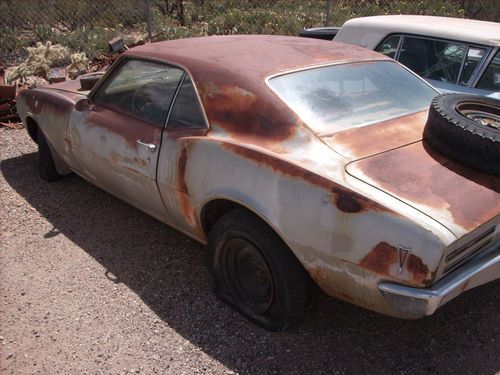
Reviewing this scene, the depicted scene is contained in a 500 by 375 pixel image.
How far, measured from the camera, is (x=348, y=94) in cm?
286

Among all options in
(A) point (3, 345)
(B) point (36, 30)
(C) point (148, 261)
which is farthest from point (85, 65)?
(A) point (3, 345)

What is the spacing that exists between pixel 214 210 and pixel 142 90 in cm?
111

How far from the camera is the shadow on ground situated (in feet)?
8.21

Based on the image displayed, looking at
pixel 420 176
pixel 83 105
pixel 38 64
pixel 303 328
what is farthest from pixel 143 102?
pixel 38 64

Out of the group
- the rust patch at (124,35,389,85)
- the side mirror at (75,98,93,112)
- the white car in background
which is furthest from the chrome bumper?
the white car in background

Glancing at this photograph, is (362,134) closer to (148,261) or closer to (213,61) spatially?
(213,61)

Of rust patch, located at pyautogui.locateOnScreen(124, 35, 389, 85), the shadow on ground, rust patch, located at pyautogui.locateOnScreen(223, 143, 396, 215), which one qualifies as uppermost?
rust patch, located at pyautogui.locateOnScreen(124, 35, 389, 85)

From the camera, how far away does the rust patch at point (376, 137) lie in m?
2.43

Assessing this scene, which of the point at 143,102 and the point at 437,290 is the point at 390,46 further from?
the point at 437,290

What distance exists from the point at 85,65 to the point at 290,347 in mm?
6747

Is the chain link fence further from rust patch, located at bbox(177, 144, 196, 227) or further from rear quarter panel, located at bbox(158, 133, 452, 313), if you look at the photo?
rear quarter panel, located at bbox(158, 133, 452, 313)

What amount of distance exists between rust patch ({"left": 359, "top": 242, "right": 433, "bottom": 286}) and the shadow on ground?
704 mm

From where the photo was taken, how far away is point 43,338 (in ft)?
8.89

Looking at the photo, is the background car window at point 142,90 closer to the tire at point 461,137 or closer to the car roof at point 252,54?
the car roof at point 252,54
